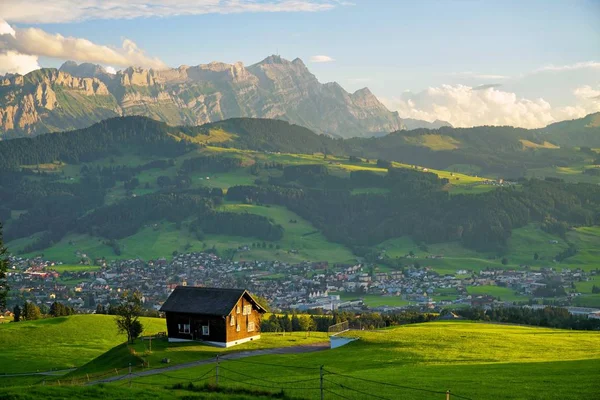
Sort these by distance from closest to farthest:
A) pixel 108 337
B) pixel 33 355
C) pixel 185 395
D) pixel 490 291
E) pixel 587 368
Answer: pixel 185 395
pixel 587 368
pixel 33 355
pixel 108 337
pixel 490 291

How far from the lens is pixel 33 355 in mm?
74562

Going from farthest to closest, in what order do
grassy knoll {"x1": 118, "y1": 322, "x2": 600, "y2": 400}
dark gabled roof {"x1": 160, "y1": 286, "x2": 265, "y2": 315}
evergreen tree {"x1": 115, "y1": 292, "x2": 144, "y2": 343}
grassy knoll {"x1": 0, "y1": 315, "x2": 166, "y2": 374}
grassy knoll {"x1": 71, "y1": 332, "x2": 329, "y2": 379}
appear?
grassy knoll {"x1": 0, "y1": 315, "x2": 166, "y2": 374}, dark gabled roof {"x1": 160, "y1": 286, "x2": 265, "y2": 315}, evergreen tree {"x1": 115, "y1": 292, "x2": 144, "y2": 343}, grassy knoll {"x1": 71, "y1": 332, "x2": 329, "y2": 379}, grassy knoll {"x1": 118, "y1": 322, "x2": 600, "y2": 400}

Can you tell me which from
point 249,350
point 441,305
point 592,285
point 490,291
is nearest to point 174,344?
point 249,350

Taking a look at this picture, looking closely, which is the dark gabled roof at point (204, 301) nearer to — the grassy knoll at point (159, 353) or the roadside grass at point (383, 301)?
the grassy knoll at point (159, 353)

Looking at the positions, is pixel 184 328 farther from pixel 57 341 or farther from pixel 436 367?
pixel 436 367

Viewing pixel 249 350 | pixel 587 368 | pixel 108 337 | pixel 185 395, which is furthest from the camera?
pixel 108 337

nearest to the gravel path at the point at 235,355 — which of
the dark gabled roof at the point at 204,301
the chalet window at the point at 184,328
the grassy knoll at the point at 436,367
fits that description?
the grassy knoll at the point at 436,367

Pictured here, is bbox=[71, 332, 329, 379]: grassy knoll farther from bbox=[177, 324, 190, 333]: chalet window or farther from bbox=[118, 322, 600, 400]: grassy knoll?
bbox=[118, 322, 600, 400]: grassy knoll

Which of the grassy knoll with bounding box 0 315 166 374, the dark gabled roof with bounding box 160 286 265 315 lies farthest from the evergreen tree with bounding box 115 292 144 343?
the grassy knoll with bounding box 0 315 166 374

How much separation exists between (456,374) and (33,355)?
163ft

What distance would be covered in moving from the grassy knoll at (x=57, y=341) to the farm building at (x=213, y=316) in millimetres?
11662

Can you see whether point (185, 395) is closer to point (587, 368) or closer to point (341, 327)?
point (587, 368)

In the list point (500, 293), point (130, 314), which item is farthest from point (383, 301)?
point (130, 314)

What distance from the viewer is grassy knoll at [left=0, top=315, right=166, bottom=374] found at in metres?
71.6
